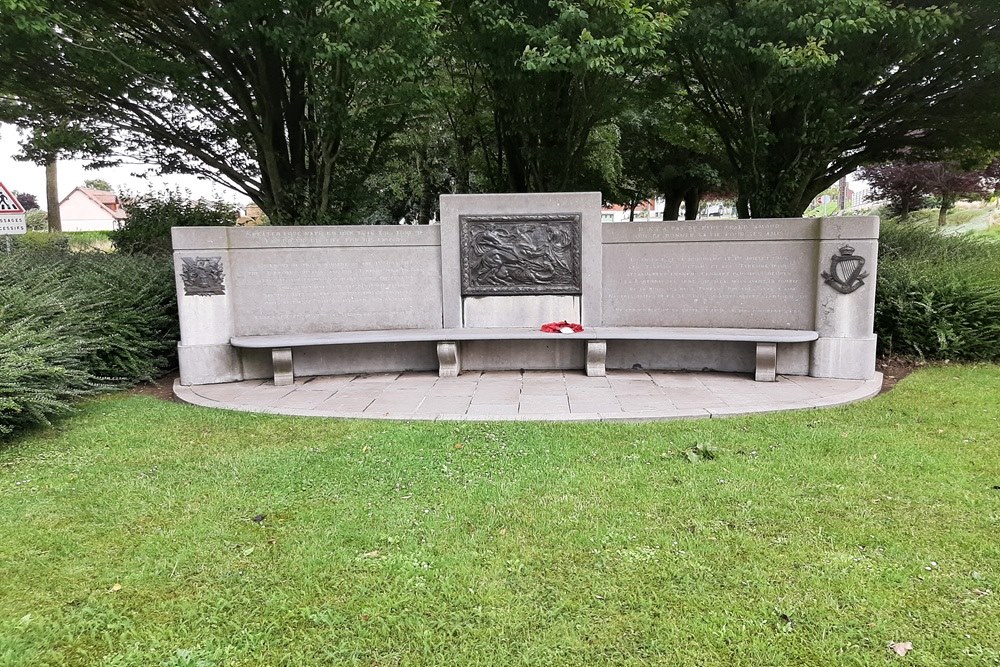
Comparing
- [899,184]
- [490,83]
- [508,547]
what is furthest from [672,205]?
[508,547]

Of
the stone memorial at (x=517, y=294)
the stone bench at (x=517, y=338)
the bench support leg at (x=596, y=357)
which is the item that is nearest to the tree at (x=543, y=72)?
the stone memorial at (x=517, y=294)

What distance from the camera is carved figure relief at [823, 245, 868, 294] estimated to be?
7203 mm

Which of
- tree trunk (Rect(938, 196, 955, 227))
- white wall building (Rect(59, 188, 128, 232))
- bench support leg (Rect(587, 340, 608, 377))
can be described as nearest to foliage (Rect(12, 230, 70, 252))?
bench support leg (Rect(587, 340, 608, 377))

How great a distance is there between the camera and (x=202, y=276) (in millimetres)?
7465

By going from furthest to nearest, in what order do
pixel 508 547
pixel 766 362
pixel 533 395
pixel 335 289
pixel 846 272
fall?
pixel 335 289
pixel 846 272
pixel 766 362
pixel 533 395
pixel 508 547

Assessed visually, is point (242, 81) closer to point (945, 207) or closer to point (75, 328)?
point (75, 328)

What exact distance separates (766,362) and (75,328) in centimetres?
789

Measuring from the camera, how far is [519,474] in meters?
4.31

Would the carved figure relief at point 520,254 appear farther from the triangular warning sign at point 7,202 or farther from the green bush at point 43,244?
the triangular warning sign at point 7,202

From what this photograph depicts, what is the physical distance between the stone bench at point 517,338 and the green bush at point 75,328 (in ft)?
4.71

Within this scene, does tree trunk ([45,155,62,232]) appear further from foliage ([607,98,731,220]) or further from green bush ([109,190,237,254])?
foliage ([607,98,731,220])

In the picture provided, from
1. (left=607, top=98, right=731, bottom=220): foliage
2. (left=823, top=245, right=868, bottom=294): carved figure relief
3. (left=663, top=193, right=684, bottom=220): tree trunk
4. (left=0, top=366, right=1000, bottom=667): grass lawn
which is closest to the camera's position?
(left=0, top=366, right=1000, bottom=667): grass lawn

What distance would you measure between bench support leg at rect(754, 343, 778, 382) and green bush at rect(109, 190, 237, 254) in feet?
35.8

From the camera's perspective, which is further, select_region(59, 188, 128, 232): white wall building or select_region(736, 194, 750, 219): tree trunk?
select_region(59, 188, 128, 232): white wall building
